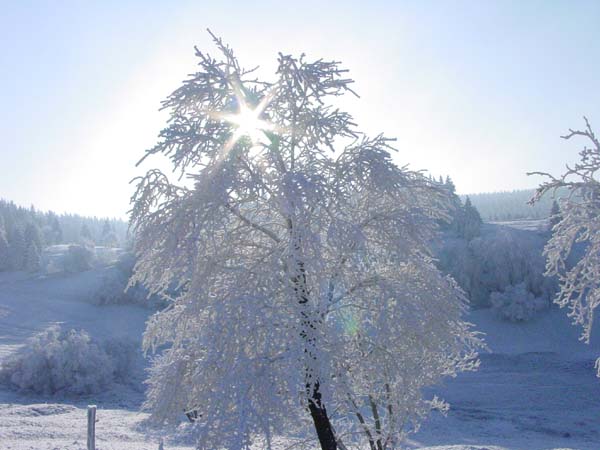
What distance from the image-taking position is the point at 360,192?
20.9 feet

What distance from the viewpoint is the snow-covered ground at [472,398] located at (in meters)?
18.3

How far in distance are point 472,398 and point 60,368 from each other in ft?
84.6

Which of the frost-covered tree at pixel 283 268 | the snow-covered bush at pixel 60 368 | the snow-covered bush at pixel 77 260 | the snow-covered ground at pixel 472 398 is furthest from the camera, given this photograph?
the snow-covered bush at pixel 77 260

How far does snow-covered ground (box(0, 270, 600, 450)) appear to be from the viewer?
18.3 metres

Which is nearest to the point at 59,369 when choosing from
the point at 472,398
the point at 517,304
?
the point at 472,398

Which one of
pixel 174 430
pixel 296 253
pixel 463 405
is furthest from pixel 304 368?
pixel 463 405

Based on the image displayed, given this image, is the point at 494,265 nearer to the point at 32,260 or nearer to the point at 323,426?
the point at 323,426

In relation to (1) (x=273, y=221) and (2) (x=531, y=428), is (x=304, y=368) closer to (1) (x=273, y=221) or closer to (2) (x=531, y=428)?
(1) (x=273, y=221)

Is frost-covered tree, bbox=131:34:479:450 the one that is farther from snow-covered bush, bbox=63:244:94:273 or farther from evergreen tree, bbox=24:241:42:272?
evergreen tree, bbox=24:241:42:272

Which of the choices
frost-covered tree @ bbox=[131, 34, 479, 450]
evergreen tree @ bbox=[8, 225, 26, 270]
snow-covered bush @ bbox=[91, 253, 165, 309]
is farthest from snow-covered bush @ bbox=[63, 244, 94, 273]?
frost-covered tree @ bbox=[131, 34, 479, 450]

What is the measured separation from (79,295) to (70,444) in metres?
55.3

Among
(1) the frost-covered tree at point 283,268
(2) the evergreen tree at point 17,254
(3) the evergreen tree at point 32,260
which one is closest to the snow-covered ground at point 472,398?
(1) the frost-covered tree at point 283,268

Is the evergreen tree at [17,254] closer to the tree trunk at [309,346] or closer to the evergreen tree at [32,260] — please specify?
the evergreen tree at [32,260]

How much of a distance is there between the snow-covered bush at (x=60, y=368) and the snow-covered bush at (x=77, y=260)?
40780 millimetres
